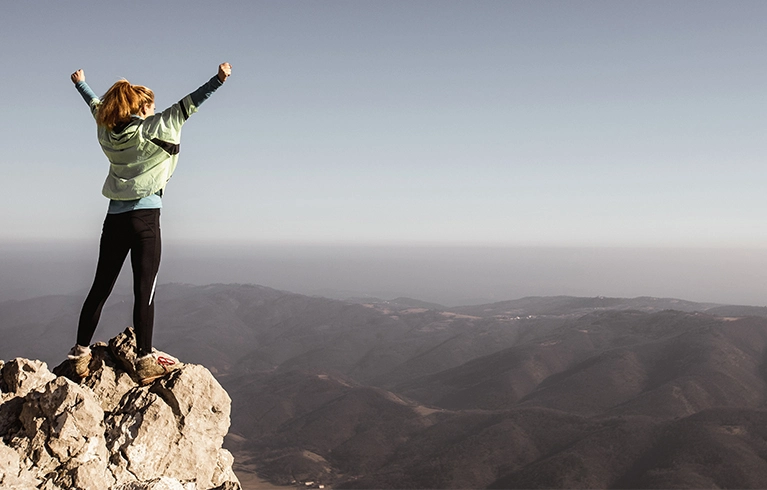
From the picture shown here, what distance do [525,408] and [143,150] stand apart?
7806 centimetres

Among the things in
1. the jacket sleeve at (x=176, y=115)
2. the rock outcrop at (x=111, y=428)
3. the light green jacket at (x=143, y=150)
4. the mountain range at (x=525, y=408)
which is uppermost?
the jacket sleeve at (x=176, y=115)

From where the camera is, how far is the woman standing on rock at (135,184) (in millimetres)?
4000

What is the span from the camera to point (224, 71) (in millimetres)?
3969

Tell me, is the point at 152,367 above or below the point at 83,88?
below

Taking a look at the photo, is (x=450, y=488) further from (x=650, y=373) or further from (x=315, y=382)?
(x=315, y=382)

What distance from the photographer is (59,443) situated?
3936 mm

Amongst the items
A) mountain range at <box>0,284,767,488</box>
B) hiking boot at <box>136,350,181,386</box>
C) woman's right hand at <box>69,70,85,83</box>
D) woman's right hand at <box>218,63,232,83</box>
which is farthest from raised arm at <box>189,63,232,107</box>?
mountain range at <box>0,284,767,488</box>

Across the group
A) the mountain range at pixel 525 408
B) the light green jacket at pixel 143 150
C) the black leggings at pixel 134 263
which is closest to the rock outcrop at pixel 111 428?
the black leggings at pixel 134 263

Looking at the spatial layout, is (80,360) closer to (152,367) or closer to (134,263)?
(152,367)

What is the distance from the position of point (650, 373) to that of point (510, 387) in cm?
2423

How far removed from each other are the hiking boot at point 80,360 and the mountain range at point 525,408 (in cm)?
5666

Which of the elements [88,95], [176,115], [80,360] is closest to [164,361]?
[80,360]

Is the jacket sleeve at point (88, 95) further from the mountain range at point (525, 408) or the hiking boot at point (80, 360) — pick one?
the mountain range at point (525, 408)

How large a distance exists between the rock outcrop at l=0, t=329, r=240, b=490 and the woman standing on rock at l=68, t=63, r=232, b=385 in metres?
0.26
